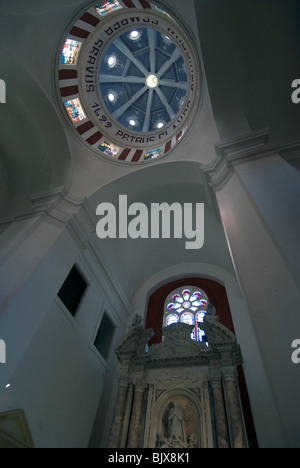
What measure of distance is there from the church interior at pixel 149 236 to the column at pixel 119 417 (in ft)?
0.09

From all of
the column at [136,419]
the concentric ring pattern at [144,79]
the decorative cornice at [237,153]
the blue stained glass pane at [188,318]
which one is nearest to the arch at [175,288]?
the blue stained glass pane at [188,318]

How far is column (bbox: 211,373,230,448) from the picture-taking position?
4.17 metres

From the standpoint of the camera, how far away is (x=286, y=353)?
2248 millimetres

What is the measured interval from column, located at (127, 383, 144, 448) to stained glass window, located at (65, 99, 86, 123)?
7.02m

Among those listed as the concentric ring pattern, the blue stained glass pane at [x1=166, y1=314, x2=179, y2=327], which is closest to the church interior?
the blue stained glass pane at [x1=166, y1=314, x2=179, y2=327]

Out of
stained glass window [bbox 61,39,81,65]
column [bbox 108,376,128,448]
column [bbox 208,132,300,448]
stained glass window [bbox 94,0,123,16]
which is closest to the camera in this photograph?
column [bbox 208,132,300,448]

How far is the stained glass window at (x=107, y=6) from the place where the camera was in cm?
681

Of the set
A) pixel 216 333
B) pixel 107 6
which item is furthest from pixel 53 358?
pixel 107 6

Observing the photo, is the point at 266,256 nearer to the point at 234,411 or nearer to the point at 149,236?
the point at 234,411

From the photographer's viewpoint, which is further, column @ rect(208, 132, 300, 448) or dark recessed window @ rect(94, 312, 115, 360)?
dark recessed window @ rect(94, 312, 115, 360)

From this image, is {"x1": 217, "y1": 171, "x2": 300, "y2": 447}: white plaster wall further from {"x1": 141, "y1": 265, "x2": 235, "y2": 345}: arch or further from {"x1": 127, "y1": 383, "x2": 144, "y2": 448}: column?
{"x1": 141, "y1": 265, "x2": 235, "y2": 345}: arch

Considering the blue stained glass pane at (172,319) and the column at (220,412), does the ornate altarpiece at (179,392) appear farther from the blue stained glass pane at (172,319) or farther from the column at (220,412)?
the blue stained glass pane at (172,319)

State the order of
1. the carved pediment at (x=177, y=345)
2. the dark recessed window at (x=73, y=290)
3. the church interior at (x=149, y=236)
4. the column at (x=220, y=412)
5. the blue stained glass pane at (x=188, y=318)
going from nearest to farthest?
the church interior at (x=149, y=236)
the column at (x=220, y=412)
the carved pediment at (x=177, y=345)
the dark recessed window at (x=73, y=290)
the blue stained glass pane at (x=188, y=318)
